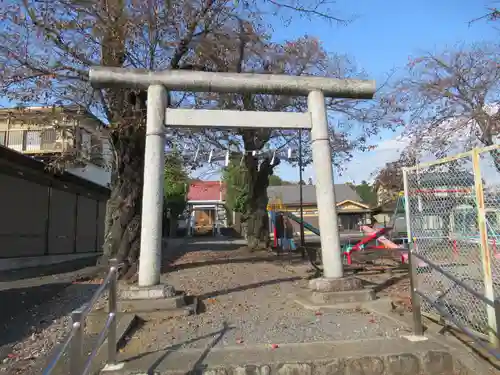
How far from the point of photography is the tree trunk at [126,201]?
1009 cm

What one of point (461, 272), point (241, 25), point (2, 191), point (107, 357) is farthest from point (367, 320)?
point (2, 191)

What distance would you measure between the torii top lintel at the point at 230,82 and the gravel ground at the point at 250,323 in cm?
388

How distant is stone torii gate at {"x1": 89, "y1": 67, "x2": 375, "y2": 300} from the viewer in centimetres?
692

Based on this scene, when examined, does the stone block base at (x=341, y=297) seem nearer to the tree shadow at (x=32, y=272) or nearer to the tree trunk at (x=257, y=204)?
the tree shadow at (x=32, y=272)

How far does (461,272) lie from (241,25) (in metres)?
8.14

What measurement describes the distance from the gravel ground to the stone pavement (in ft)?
0.04

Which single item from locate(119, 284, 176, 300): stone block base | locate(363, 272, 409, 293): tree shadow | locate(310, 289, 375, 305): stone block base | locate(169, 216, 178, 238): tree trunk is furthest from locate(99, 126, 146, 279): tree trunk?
locate(169, 216, 178, 238): tree trunk

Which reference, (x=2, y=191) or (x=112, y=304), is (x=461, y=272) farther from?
(x=2, y=191)

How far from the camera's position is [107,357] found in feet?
14.4

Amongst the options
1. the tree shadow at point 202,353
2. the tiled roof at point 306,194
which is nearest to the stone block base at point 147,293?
the tree shadow at point 202,353

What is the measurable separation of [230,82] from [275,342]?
4.68 metres

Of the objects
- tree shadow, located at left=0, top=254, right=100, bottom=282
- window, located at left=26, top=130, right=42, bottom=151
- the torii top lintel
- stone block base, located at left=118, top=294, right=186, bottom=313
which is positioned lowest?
stone block base, located at left=118, top=294, right=186, bottom=313

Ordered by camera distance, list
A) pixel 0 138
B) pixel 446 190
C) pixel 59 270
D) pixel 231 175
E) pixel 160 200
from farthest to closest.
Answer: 1. pixel 231 175
2. pixel 0 138
3. pixel 59 270
4. pixel 160 200
5. pixel 446 190

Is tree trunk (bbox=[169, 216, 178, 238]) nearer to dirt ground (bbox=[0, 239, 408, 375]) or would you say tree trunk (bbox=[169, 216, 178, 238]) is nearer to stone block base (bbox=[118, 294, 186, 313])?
dirt ground (bbox=[0, 239, 408, 375])
